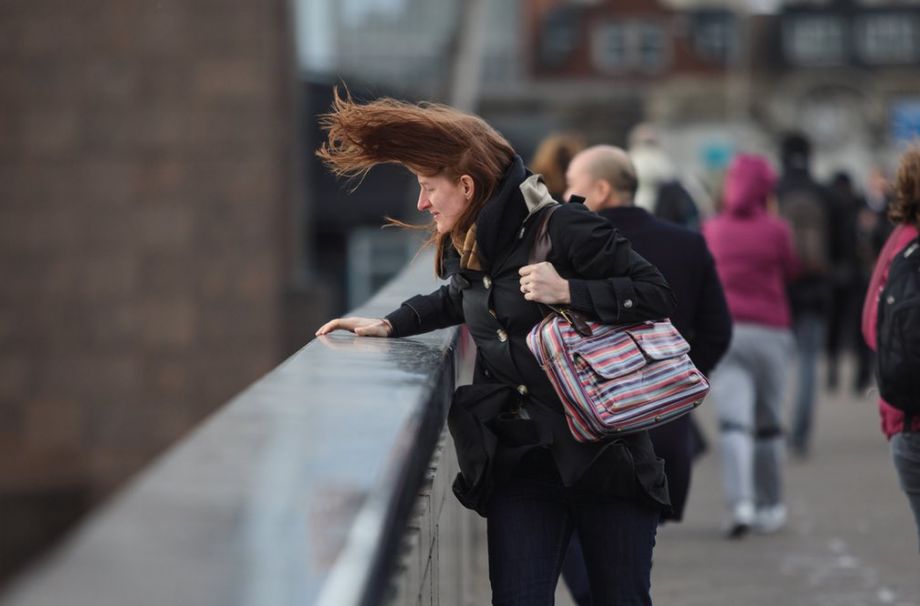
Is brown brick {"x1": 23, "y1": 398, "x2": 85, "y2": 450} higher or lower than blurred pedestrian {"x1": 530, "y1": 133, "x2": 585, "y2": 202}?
lower

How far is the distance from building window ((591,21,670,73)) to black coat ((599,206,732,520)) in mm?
80756

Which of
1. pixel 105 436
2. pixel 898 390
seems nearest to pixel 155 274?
pixel 105 436

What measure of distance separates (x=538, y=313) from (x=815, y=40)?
88.5 meters

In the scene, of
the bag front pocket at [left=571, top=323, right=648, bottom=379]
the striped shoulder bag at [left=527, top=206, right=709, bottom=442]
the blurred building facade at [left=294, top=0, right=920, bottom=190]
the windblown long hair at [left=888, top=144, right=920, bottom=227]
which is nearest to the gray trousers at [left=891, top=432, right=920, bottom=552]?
the windblown long hair at [left=888, top=144, right=920, bottom=227]

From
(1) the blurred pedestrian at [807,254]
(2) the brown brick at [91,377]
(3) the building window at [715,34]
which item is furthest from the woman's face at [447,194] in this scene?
(3) the building window at [715,34]

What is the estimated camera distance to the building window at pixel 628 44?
86688 millimetres

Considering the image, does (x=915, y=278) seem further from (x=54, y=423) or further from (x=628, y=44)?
(x=628, y=44)

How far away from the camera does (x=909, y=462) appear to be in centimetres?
539

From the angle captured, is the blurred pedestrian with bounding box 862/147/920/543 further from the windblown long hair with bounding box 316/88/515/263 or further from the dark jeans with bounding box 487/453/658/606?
the windblown long hair with bounding box 316/88/515/263

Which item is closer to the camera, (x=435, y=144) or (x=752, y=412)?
(x=435, y=144)

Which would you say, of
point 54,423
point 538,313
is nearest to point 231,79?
point 54,423

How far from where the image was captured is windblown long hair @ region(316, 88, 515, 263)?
4.26 meters

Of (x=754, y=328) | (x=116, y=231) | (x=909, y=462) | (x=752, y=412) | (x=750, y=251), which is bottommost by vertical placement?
(x=116, y=231)

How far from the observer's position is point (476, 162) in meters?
4.26
